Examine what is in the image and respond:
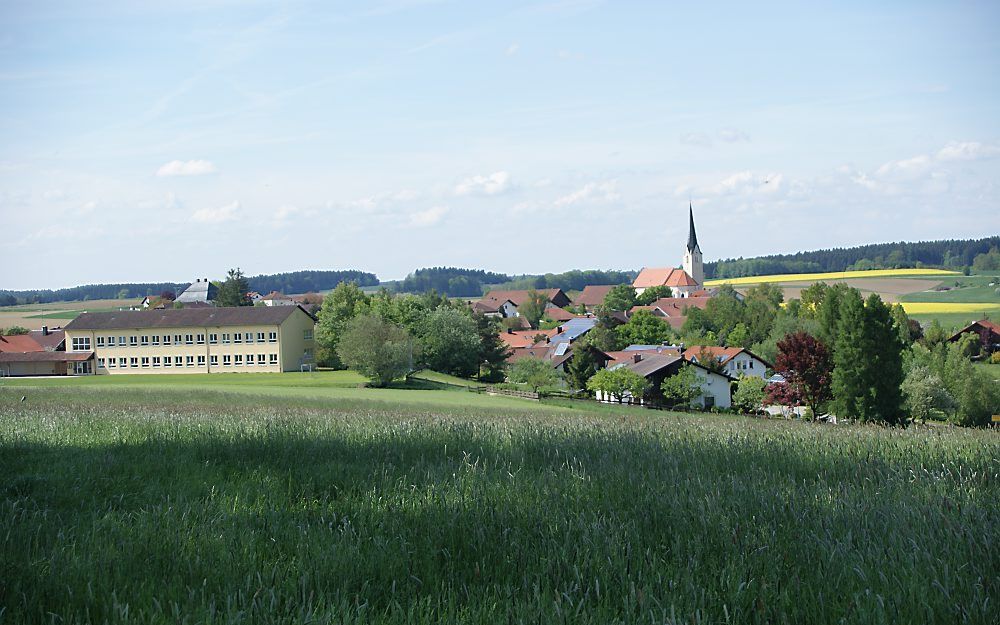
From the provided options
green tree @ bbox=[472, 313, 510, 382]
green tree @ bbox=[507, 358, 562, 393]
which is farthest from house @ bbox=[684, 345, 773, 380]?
Result: green tree @ bbox=[472, 313, 510, 382]

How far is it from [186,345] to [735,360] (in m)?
53.5

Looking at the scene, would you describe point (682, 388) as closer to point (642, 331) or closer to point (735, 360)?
point (735, 360)

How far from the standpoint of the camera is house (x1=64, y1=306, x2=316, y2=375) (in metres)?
77.1

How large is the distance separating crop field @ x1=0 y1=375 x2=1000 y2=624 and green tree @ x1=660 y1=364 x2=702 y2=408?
205 ft

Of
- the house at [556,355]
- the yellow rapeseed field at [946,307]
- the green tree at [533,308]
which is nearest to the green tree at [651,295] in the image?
the green tree at [533,308]

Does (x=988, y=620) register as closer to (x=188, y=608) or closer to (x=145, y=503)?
(x=188, y=608)

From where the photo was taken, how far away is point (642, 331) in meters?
112

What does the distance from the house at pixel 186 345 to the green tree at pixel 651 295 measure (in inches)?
3960

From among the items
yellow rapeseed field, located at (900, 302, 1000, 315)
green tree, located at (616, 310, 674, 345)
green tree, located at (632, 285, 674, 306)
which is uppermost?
green tree, located at (632, 285, 674, 306)

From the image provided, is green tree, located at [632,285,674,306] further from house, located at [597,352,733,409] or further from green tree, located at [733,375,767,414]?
green tree, located at [733,375,767,414]

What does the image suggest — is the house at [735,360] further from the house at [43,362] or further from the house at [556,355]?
the house at [43,362]

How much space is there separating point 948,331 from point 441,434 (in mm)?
99886

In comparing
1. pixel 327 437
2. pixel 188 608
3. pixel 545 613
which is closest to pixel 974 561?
pixel 545 613

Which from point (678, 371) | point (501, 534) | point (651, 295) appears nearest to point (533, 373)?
point (678, 371)
